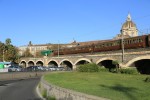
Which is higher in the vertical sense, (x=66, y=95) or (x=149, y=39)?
(x=149, y=39)

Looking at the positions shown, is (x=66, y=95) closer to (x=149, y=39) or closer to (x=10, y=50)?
(x=149, y=39)

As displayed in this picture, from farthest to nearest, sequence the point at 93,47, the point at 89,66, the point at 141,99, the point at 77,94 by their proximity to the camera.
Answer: the point at 93,47
the point at 89,66
the point at 77,94
the point at 141,99

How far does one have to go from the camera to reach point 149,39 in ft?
154

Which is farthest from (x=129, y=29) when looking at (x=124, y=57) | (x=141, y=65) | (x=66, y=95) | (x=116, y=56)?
(x=66, y=95)

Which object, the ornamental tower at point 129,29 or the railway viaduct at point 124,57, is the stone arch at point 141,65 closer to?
the railway viaduct at point 124,57

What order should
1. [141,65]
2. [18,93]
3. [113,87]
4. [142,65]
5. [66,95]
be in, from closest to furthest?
[66,95]
[113,87]
[18,93]
[142,65]
[141,65]

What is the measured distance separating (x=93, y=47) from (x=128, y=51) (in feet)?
60.8

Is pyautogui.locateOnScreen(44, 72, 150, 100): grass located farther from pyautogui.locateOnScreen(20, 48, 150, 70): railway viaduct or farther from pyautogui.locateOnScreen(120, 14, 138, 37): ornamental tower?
pyautogui.locateOnScreen(120, 14, 138, 37): ornamental tower

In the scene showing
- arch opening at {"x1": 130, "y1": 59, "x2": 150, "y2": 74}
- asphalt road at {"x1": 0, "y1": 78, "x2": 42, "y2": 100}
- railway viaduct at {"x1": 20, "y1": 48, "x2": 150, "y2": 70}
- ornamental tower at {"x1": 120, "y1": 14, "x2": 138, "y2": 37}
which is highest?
ornamental tower at {"x1": 120, "y1": 14, "x2": 138, "y2": 37}

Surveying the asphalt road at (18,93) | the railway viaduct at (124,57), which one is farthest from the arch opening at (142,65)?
the asphalt road at (18,93)

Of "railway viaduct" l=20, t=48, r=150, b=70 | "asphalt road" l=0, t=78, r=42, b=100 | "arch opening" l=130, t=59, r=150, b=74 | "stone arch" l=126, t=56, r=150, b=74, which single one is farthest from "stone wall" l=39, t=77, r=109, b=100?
"arch opening" l=130, t=59, r=150, b=74

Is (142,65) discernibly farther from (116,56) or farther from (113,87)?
(113,87)

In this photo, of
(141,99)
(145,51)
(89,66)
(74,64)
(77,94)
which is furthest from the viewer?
(74,64)

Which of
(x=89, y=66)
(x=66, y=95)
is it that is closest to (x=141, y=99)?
(x=66, y=95)
